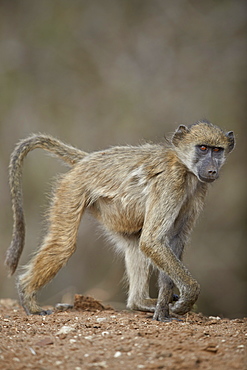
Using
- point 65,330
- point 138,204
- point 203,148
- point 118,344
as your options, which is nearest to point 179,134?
point 203,148

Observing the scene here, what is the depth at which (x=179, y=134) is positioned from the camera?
6570 mm

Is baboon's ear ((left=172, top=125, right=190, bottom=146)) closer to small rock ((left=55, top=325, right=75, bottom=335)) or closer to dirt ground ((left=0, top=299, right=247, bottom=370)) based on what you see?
dirt ground ((left=0, top=299, right=247, bottom=370))

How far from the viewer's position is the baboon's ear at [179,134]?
6.55 meters

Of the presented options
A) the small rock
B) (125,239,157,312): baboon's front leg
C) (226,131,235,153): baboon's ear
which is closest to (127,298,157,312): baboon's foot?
(125,239,157,312): baboon's front leg

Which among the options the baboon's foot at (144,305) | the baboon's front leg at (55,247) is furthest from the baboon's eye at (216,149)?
the baboon's foot at (144,305)

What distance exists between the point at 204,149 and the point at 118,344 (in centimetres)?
261

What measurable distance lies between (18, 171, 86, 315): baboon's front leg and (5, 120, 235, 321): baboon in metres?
0.01

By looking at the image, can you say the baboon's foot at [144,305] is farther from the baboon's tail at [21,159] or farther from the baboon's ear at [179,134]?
the baboon's ear at [179,134]

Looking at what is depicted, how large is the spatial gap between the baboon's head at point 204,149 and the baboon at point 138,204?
0.01m

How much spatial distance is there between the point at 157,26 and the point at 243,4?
→ 1927 millimetres

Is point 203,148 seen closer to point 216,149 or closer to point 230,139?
point 216,149

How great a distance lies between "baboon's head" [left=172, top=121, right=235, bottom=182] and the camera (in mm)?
6176

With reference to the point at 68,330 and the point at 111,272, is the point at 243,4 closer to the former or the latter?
the point at 111,272

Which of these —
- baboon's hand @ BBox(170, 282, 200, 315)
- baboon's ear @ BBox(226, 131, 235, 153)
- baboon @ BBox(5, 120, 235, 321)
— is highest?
baboon's ear @ BBox(226, 131, 235, 153)
